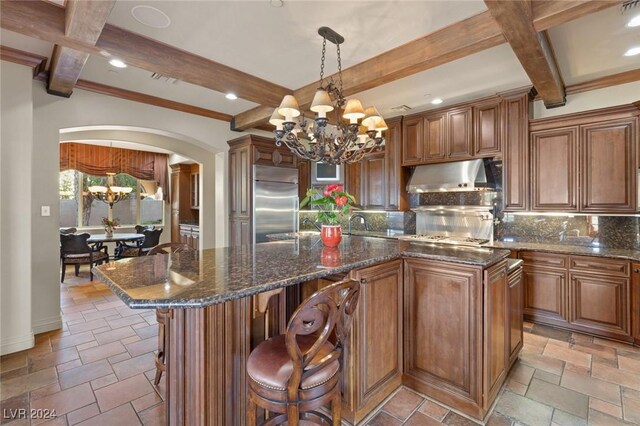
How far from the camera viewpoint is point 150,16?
2334mm

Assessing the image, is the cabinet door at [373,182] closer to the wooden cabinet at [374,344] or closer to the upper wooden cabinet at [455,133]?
the upper wooden cabinet at [455,133]

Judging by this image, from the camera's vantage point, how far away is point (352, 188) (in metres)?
5.56

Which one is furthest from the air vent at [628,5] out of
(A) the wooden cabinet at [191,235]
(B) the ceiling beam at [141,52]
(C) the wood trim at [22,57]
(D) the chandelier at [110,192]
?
(D) the chandelier at [110,192]

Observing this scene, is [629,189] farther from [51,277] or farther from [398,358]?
[51,277]

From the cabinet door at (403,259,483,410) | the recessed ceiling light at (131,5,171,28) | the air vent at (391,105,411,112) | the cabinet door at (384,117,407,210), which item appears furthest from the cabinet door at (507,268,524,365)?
the recessed ceiling light at (131,5,171,28)

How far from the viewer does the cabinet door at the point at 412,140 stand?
4656 millimetres

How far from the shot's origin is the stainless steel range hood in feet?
13.2

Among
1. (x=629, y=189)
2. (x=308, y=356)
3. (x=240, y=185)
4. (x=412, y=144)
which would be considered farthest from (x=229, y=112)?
(x=629, y=189)

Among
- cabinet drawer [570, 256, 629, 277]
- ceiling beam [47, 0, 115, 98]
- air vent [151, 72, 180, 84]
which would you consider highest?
air vent [151, 72, 180, 84]

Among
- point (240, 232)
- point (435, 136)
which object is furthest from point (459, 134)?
point (240, 232)

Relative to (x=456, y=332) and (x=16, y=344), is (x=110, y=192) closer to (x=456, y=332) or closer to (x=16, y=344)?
(x=16, y=344)

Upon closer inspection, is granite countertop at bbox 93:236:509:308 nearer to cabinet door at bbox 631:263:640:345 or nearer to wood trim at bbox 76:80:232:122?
cabinet door at bbox 631:263:640:345

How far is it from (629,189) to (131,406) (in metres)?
4.93

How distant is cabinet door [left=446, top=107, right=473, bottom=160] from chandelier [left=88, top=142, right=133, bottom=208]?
7.03 m
